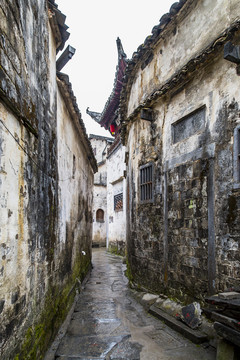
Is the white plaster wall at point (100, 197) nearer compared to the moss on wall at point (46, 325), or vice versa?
the moss on wall at point (46, 325)

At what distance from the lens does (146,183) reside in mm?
7066

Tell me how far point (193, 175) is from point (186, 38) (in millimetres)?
3032

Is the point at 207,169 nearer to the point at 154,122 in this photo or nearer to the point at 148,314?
the point at 154,122

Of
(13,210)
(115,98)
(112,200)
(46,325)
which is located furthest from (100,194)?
(13,210)

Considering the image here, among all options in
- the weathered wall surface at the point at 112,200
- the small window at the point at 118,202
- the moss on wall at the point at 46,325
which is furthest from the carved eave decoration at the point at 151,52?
the small window at the point at 118,202

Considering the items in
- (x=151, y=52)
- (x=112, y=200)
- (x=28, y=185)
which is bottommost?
(x=28, y=185)

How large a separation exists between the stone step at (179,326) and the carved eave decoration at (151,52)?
467 cm

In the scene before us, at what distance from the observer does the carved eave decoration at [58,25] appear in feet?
14.4

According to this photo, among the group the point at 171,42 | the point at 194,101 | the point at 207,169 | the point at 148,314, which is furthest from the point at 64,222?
the point at 171,42

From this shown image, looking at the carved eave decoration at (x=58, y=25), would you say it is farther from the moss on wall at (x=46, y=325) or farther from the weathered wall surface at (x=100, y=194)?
the weathered wall surface at (x=100, y=194)

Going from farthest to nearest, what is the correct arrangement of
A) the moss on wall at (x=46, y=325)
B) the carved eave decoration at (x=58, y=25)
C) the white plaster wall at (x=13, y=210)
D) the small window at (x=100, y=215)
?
1. the small window at (x=100, y=215)
2. the carved eave decoration at (x=58, y=25)
3. the moss on wall at (x=46, y=325)
4. the white plaster wall at (x=13, y=210)

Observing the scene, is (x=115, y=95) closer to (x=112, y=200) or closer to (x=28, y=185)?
(x=112, y=200)

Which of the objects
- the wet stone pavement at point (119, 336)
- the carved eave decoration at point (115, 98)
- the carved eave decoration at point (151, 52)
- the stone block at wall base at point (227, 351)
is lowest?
the wet stone pavement at point (119, 336)

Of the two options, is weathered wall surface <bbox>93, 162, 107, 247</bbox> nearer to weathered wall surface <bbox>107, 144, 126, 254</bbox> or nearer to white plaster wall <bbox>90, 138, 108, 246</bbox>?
white plaster wall <bbox>90, 138, 108, 246</bbox>
